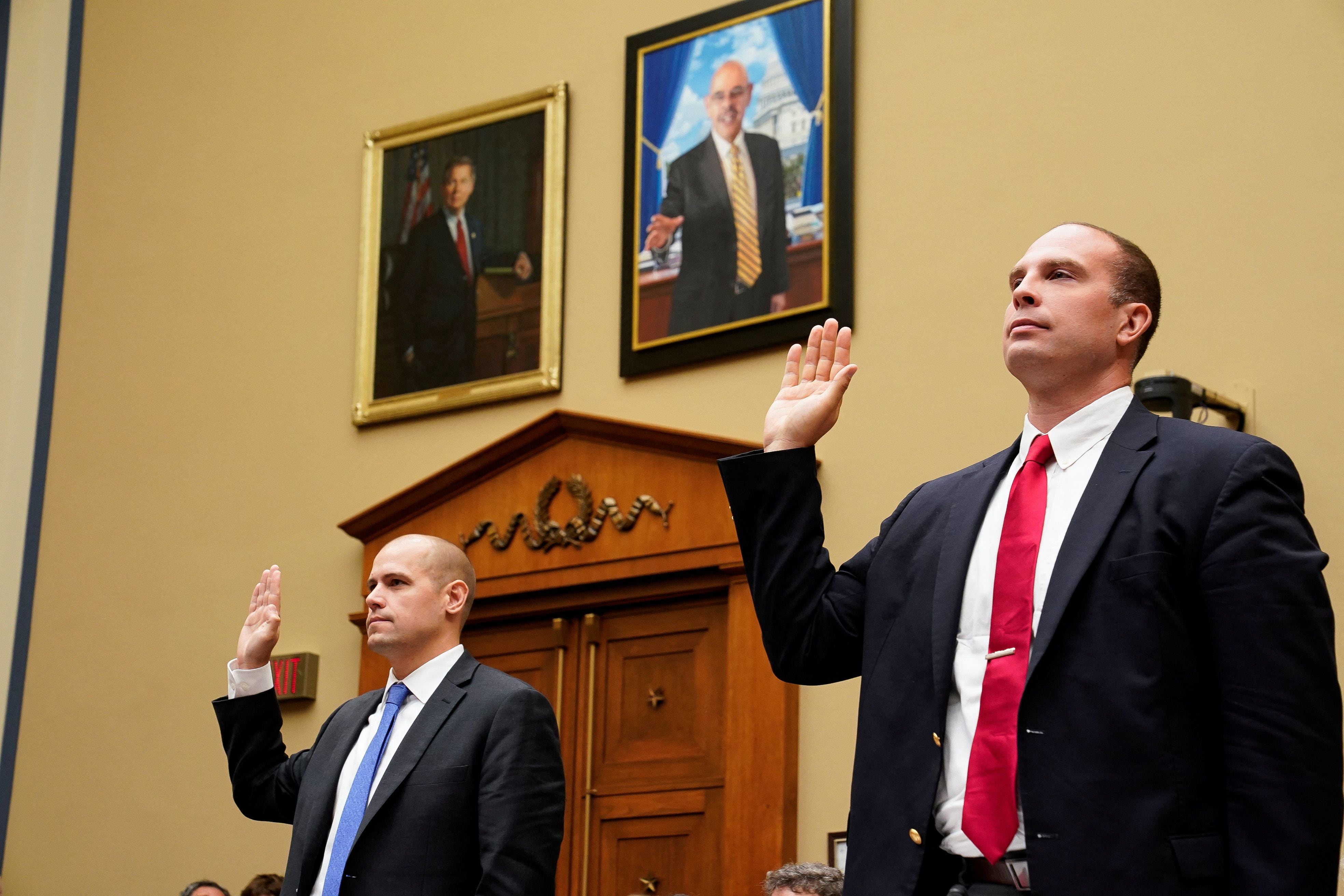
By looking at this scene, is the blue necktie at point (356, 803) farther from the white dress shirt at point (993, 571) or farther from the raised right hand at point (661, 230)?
the raised right hand at point (661, 230)

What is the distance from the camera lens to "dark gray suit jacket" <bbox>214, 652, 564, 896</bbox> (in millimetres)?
3514

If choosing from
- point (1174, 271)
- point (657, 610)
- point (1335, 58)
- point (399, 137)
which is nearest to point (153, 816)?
point (657, 610)

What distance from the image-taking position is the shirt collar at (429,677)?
3.91m

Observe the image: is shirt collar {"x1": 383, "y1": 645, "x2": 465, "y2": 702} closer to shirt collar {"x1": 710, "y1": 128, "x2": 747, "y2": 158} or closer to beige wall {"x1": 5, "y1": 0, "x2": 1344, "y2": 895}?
beige wall {"x1": 5, "y1": 0, "x2": 1344, "y2": 895}

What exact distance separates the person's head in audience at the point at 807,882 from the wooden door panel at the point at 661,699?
2085mm

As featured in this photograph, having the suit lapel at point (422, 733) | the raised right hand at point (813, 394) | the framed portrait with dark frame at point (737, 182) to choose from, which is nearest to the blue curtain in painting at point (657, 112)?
the framed portrait with dark frame at point (737, 182)

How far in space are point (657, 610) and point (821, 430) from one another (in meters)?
4.81

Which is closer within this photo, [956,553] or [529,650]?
[956,553]

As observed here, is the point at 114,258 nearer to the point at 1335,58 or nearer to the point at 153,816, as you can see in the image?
the point at 153,816

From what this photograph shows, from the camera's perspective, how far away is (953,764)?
7.11 feet

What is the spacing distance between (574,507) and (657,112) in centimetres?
207

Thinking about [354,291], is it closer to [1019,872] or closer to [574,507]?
[574,507]

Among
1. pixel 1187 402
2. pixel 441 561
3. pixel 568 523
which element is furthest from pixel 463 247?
pixel 441 561

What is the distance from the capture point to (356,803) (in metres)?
3.65
